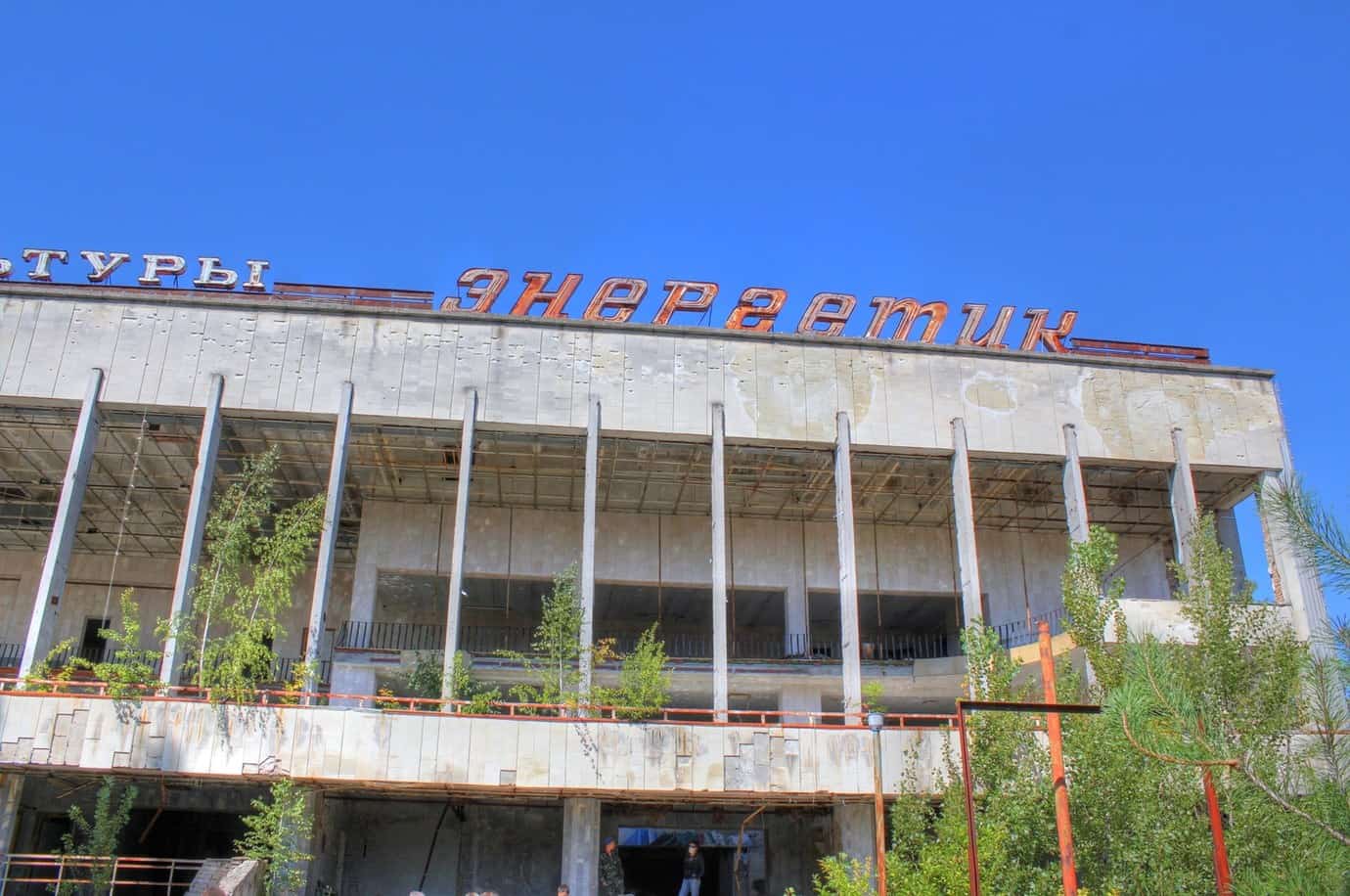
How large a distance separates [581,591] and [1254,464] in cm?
2063

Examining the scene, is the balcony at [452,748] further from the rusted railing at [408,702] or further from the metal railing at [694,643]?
the metal railing at [694,643]

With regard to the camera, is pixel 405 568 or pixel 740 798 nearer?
pixel 740 798

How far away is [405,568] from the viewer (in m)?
37.4

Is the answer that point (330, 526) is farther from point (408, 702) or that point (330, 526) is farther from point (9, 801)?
point (9, 801)

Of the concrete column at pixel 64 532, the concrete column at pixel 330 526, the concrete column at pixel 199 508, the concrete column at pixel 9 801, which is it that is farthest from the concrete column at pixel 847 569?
the concrete column at pixel 64 532

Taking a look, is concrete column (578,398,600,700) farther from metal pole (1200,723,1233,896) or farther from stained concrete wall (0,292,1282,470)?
metal pole (1200,723,1233,896)

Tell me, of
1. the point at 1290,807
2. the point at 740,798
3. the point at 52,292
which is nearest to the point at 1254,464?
the point at 740,798

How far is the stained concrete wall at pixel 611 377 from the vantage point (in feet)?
100

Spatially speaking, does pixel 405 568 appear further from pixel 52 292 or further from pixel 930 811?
pixel 930 811

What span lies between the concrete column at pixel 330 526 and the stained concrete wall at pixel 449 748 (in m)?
2.10

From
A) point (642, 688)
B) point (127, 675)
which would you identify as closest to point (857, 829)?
point (642, 688)

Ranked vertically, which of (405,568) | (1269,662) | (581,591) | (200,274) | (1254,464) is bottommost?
(1269,662)

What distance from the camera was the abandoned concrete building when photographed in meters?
26.4

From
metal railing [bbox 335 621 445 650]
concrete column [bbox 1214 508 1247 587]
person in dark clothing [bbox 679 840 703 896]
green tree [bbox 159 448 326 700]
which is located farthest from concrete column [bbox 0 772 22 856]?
concrete column [bbox 1214 508 1247 587]
